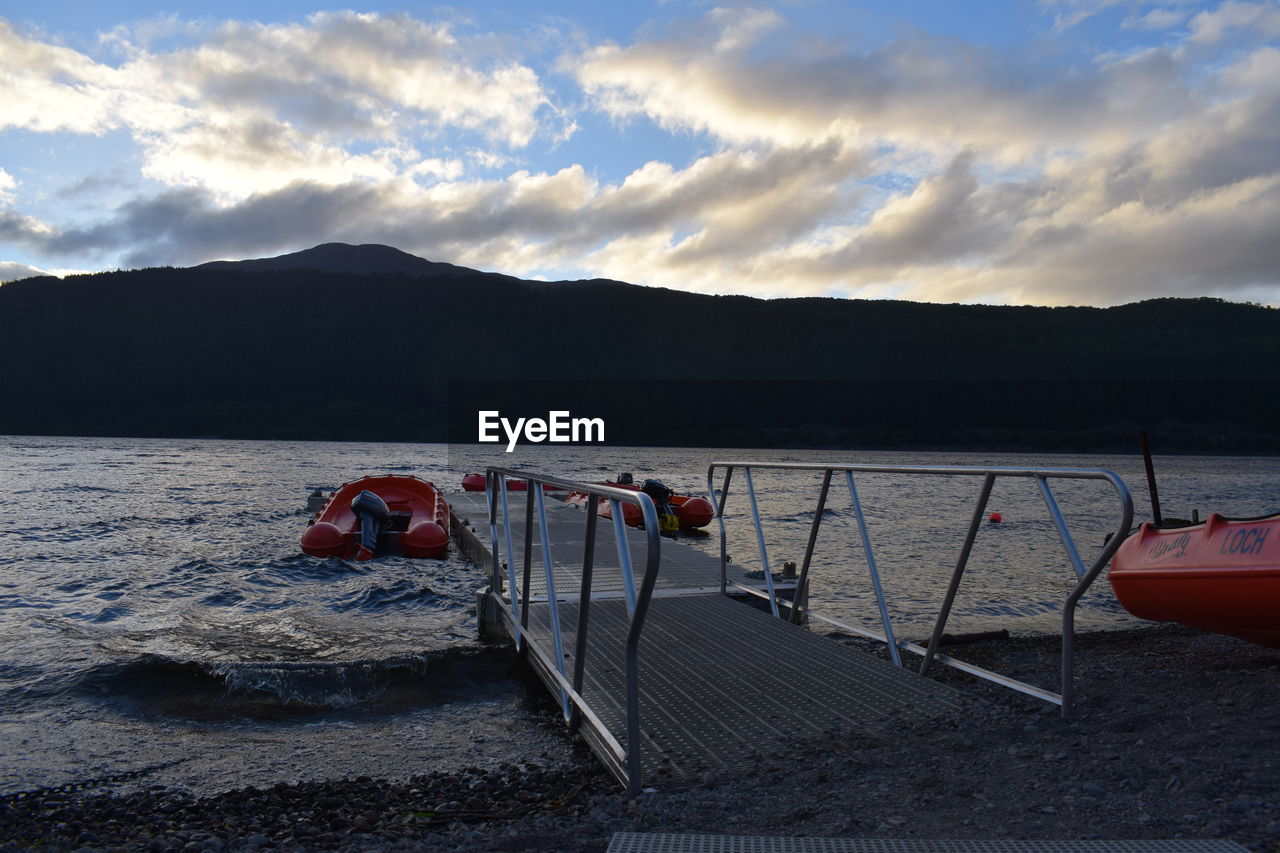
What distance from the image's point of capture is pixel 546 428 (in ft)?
328

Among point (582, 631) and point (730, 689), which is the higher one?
point (582, 631)

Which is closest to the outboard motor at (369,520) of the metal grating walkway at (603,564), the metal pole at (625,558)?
the metal grating walkway at (603,564)

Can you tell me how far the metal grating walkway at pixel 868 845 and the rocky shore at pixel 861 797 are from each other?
0.10m

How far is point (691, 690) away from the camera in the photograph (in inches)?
167

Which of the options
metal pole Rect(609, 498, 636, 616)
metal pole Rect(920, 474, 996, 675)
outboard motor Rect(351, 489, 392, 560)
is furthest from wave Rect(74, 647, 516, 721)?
outboard motor Rect(351, 489, 392, 560)

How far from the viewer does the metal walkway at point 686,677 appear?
332 cm

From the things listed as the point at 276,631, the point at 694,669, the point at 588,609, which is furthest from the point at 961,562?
the point at 276,631

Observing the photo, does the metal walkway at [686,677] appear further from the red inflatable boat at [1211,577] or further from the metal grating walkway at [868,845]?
the red inflatable boat at [1211,577]

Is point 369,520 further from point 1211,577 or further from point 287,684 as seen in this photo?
point 1211,577

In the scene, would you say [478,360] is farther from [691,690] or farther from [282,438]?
[691,690]

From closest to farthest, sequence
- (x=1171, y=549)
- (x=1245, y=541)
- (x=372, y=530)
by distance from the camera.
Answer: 1. (x=1245, y=541)
2. (x=1171, y=549)
3. (x=372, y=530)

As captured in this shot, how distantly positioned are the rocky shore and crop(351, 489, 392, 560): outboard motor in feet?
25.1

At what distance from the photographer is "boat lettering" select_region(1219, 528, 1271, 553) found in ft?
14.2

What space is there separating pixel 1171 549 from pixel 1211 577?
0.55m
